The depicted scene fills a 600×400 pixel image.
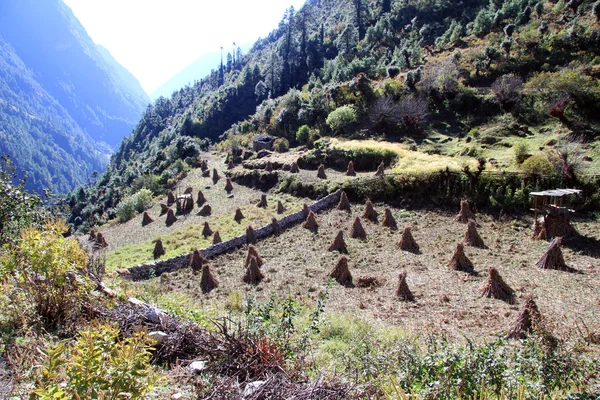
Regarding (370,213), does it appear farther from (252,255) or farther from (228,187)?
(228,187)

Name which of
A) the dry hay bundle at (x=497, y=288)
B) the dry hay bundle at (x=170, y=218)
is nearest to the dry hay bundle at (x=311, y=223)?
the dry hay bundle at (x=497, y=288)

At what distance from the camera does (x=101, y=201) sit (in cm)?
6800

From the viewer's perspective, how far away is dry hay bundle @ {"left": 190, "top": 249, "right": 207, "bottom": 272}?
1697 cm

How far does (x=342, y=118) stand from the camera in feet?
123

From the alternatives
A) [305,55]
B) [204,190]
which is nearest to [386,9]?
[305,55]

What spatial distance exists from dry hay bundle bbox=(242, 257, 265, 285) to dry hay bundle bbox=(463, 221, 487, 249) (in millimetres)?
9216

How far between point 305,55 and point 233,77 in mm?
33921

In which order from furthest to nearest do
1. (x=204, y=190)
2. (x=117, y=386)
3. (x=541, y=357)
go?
1. (x=204, y=190)
2. (x=541, y=357)
3. (x=117, y=386)

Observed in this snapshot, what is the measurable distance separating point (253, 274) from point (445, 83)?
1232 inches

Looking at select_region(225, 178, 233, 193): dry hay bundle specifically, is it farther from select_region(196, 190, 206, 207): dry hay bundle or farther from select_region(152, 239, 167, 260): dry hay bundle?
select_region(152, 239, 167, 260): dry hay bundle

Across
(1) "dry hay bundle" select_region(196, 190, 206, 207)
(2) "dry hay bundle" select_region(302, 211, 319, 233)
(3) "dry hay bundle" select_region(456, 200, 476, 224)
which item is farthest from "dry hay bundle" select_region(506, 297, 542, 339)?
(1) "dry hay bundle" select_region(196, 190, 206, 207)

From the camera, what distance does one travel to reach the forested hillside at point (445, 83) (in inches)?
1209

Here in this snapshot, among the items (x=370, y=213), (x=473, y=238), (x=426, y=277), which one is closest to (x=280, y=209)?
(x=370, y=213)

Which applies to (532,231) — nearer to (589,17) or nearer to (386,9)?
(589,17)
